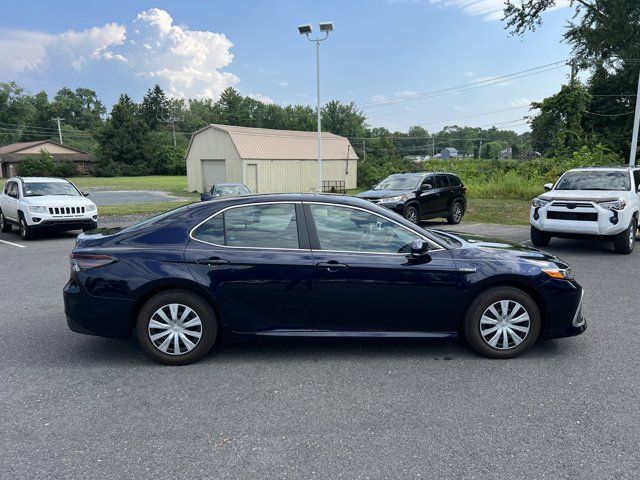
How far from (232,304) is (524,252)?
2.82 metres

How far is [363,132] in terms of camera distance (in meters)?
85.5

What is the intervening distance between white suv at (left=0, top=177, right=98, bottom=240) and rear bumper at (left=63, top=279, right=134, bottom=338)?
909 centimetres

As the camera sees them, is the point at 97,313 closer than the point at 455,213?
Yes

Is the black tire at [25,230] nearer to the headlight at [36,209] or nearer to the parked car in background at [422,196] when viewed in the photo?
the headlight at [36,209]

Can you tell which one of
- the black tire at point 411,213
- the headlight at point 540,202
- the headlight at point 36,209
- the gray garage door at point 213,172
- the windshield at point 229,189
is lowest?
the black tire at point 411,213

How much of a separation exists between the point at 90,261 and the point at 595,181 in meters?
10.7

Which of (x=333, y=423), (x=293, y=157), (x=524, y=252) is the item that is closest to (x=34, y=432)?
(x=333, y=423)

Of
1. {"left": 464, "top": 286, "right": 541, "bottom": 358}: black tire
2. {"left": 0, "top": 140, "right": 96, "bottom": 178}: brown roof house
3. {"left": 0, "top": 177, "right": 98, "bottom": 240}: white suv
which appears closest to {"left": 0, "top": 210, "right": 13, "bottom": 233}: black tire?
{"left": 0, "top": 177, "right": 98, "bottom": 240}: white suv

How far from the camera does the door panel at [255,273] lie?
13.5 ft

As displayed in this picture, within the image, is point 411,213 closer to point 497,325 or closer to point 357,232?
point 497,325

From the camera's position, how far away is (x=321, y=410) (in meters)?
3.44

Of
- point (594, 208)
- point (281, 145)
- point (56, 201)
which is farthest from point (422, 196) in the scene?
point (281, 145)

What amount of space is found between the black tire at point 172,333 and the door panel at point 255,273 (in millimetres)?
140

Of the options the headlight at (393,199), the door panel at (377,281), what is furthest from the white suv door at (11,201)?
the door panel at (377,281)
